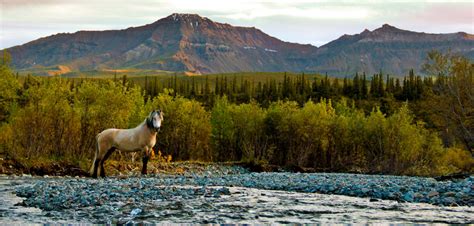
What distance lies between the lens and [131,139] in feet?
90.0

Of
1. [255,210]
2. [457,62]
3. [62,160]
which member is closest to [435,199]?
[255,210]

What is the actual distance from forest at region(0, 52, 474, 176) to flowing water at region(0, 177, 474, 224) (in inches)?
987

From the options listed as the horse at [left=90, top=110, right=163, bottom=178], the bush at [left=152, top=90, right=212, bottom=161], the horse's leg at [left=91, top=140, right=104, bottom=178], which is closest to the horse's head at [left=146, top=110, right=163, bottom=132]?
the horse at [left=90, top=110, right=163, bottom=178]

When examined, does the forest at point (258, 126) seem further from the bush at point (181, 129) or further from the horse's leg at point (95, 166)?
the horse's leg at point (95, 166)

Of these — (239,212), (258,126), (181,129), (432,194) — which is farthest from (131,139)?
(258,126)

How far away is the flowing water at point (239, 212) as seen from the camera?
545 inches

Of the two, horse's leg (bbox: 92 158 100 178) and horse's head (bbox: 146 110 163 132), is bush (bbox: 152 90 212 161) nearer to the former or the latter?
horse's leg (bbox: 92 158 100 178)

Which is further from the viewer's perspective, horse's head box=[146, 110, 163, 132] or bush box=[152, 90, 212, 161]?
bush box=[152, 90, 212, 161]

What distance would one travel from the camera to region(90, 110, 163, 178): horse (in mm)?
27016

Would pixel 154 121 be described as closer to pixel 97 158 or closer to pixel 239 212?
pixel 97 158

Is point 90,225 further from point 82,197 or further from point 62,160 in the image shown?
point 62,160

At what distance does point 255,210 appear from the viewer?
15711 millimetres

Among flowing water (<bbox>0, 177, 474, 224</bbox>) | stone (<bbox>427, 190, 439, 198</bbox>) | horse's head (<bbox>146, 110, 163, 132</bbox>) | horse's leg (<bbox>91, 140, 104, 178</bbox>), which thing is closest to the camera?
flowing water (<bbox>0, 177, 474, 224</bbox>)

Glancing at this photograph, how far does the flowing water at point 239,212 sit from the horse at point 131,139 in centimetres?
858
